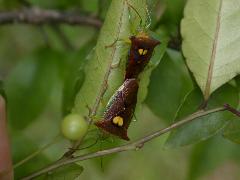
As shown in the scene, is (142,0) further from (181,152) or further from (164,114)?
(181,152)

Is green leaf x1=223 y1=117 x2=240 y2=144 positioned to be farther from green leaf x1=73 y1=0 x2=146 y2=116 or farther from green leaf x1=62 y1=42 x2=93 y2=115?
green leaf x1=62 y1=42 x2=93 y2=115

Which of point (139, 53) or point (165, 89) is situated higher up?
→ point (139, 53)

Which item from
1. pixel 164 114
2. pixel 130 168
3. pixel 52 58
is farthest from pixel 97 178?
pixel 164 114

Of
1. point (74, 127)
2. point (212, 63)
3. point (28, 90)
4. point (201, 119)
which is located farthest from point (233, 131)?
point (28, 90)

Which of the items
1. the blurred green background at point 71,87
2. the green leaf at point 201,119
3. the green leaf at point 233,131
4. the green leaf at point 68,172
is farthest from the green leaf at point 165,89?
the green leaf at point 68,172

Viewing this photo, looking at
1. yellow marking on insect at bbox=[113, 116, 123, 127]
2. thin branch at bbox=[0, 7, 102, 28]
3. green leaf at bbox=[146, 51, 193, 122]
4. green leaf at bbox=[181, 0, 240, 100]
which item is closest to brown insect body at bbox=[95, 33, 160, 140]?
yellow marking on insect at bbox=[113, 116, 123, 127]

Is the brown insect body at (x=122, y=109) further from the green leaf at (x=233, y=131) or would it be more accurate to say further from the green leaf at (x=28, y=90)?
the green leaf at (x=28, y=90)

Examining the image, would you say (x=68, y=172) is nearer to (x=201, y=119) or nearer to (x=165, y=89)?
(x=201, y=119)
